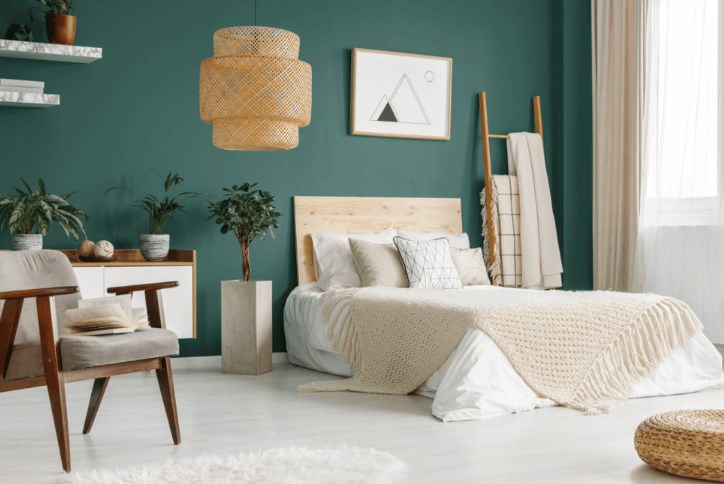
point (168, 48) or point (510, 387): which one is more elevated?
point (168, 48)

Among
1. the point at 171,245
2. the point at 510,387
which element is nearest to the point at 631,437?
the point at 510,387

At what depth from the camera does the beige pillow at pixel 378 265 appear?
16.9 ft

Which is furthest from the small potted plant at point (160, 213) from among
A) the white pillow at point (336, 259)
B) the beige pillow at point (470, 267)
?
the beige pillow at point (470, 267)

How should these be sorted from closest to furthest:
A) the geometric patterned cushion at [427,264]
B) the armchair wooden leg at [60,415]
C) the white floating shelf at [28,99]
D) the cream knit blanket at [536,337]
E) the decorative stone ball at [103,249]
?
the armchair wooden leg at [60,415], the cream knit blanket at [536,337], the white floating shelf at [28,99], the decorative stone ball at [103,249], the geometric patterned cushion at [427,264]

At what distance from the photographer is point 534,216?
20.4 ft

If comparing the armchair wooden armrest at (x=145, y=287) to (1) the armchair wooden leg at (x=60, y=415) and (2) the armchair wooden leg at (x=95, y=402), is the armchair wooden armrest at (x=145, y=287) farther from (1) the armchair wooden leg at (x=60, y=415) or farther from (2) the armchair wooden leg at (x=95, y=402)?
Result: (1) the armchair wooden leg at (x=60, y=415)

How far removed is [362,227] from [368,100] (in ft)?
2.81

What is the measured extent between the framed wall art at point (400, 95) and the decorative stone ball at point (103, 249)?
6.01ft

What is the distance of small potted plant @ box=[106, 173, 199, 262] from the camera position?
495 cm

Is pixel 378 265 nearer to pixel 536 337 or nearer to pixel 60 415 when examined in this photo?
pixel 536 337

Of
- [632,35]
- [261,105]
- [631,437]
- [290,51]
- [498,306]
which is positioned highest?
[632,35]

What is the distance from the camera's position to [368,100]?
19.2 ft

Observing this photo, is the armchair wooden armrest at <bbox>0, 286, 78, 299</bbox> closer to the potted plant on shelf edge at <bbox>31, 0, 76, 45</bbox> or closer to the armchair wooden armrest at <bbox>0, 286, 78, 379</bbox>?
the armchair wooden armrest at <bbox>0, 286, 78, 379</bbox>

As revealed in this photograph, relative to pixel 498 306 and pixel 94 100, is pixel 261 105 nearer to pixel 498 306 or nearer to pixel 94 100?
pixel 498 306
